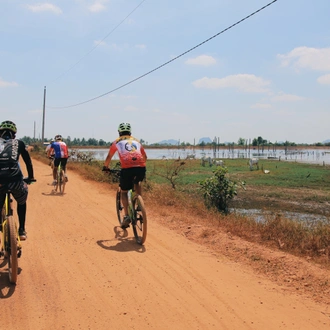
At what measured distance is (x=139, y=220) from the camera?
20.3ft

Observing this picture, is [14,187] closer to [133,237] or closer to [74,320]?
[74,320]

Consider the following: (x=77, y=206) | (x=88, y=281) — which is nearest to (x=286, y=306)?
(x=88, y=281)

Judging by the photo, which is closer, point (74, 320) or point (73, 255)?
point (74, 320)

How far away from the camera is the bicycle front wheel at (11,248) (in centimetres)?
422

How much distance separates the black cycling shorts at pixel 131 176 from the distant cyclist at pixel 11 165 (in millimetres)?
1798

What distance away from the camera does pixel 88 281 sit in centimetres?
446

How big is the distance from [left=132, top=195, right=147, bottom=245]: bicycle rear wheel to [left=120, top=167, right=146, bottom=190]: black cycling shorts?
0.28m

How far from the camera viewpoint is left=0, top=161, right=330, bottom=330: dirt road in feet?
11.6

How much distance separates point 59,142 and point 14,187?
8.03 meters

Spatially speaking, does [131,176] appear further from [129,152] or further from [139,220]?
[139,220]

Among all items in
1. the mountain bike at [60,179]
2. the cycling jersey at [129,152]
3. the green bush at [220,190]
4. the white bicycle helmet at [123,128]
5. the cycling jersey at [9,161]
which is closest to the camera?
the cycling jersey at [9,161]

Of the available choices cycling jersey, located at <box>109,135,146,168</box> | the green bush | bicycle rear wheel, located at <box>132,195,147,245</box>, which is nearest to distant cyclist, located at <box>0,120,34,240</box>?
cycling jersey, located at <box>109,135,146,168</box>

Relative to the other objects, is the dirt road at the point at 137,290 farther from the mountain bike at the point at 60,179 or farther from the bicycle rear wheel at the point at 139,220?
the mountain bike at the point at 60,179

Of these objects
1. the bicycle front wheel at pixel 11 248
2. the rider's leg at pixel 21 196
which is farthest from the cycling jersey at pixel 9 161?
the bicycle front wheel at pixel 11 248
